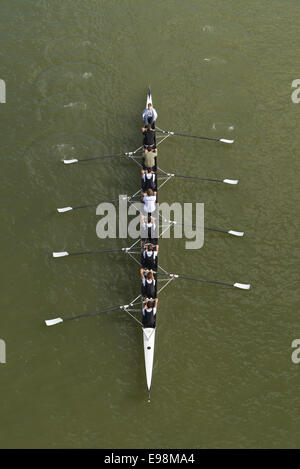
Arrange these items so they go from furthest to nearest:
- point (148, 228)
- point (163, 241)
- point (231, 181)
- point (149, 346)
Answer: point (231, 181)
point (163, 241)
point (148, 228)
point (149, 346)

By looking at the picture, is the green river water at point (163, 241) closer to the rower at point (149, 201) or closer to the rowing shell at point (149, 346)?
the rowing shell at point (149, 346)

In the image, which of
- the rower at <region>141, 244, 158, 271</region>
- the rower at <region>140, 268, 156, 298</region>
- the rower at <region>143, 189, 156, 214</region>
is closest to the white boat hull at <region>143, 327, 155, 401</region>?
the rower at <region>140, 268, 156, 298</region>

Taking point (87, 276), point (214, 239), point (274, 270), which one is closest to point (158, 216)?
point (214, 239)

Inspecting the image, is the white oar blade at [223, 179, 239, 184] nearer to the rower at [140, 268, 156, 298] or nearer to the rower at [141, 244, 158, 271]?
the rower at [141, 244, 158, 271]

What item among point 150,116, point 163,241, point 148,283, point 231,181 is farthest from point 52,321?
point 150,116

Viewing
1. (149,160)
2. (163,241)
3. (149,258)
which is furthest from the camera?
(149,160)

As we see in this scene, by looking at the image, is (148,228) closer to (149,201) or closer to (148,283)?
(149,201)

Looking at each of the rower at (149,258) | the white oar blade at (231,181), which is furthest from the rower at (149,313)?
the white oar blade at (231,181)
